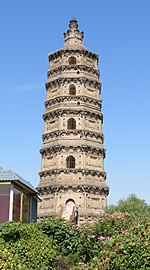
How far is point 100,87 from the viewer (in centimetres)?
4362

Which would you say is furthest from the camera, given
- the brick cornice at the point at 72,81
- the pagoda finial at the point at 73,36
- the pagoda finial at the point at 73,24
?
the pagoda finial at the point at 73,24

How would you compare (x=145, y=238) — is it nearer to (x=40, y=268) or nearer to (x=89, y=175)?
(x=40, y=268)

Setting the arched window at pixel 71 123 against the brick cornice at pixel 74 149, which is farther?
the arched window at pixel 71 123

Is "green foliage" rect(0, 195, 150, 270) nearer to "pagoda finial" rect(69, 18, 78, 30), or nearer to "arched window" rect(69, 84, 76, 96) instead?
"arched window" rect(69, 84, 76, 96)

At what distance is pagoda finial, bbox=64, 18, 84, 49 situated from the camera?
44.3 m

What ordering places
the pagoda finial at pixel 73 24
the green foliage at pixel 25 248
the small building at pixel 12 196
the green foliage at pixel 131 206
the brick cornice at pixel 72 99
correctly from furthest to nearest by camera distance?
1. the pagoda finial at pixel 73 24
2. the brick cornice at pixel 72 99
3. the green foliage at pixel 131 206
4. the small building at pixel 12 196
5. the green foliage at pixel 25 248

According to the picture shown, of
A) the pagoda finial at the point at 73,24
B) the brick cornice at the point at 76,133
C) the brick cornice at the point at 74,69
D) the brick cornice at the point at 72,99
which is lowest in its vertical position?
the brick cornice at the point at 76,133

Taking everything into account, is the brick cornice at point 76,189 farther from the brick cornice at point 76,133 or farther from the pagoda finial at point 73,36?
the pagoda finial at point 73,36

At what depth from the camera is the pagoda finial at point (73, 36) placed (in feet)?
145

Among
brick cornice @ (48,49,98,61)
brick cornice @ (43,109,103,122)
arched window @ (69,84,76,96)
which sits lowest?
brick cornice @ (43,109,103,122)

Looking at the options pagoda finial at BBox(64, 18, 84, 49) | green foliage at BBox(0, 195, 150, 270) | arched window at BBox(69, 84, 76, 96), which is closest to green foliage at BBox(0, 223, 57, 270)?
green foliage at BBox(0, 195, 150, 270)

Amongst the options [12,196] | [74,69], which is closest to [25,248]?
[12,196]

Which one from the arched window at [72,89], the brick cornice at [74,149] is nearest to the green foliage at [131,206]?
the brick cornice at [74,149]

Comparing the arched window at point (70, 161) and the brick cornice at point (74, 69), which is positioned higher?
the brick cornice at point (74, 69)
